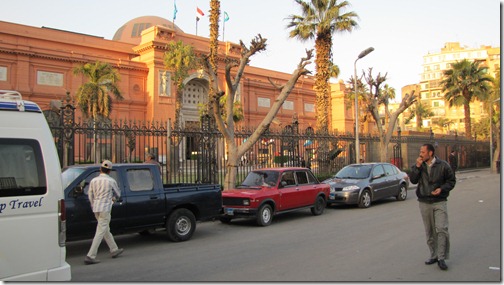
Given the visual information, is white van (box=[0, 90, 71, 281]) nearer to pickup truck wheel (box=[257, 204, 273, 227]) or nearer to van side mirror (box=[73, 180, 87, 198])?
van side mirror (box=[73, 180, 87, 198])

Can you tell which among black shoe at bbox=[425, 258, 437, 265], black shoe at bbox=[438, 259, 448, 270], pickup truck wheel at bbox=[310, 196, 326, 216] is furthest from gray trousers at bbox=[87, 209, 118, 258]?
pickup truck wheel at bbox=[310, 196, 326, 216]

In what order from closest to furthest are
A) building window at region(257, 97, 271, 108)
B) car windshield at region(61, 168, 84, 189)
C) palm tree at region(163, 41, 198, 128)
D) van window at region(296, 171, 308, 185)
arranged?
1. car windshield at region(61, 168, 84, 189)
2. van window at region(296, 171, 308, 185)
3. palm tree at region(163, 41, 198, 128)
4. building window at region(257, 97, 271, 108)

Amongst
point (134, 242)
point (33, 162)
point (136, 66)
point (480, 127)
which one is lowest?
point (134, 242)

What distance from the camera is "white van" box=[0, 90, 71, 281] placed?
4461mm

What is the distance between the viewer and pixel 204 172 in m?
16.1

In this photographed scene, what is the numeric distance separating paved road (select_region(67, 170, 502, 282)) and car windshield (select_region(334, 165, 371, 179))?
3.22 metres

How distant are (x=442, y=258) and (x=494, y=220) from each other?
5520 mm

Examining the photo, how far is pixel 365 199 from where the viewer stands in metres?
14.2

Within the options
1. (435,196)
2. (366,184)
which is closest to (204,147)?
(366,184)

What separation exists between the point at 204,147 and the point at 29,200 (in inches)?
447

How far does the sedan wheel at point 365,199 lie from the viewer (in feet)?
46.0

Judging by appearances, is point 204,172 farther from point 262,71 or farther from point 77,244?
point 262,71

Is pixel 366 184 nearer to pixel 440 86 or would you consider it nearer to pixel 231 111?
pixel 231 111

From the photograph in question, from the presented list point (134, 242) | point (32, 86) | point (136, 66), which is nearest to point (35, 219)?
point (134, 242)
